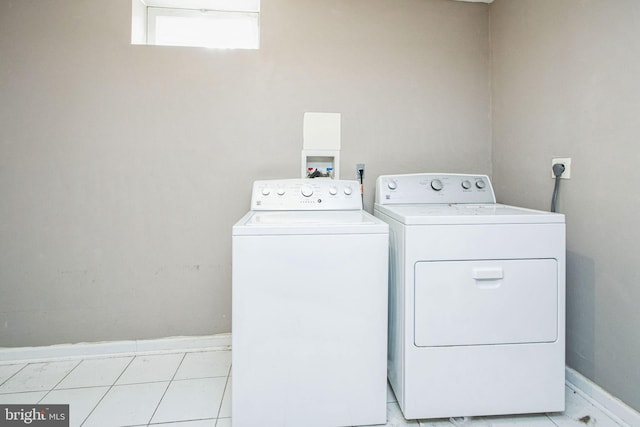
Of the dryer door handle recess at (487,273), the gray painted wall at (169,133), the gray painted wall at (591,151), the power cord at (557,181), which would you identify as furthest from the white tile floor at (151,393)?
the power cord at (557,181)

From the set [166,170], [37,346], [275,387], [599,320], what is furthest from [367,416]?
[37,346]

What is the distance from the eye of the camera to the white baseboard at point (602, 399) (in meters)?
1.28

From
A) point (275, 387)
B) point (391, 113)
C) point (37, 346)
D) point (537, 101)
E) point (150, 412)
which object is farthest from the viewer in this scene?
point (391, 113)

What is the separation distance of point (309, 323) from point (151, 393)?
0.90 meters

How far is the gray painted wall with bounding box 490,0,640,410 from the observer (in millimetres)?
1275

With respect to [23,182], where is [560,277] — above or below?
below

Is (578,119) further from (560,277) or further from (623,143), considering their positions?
(560,277)

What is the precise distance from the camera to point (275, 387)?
4.10 ft

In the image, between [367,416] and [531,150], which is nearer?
[367,416]

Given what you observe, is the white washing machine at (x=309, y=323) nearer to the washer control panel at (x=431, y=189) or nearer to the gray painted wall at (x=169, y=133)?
the washer control panel at (x=431, y=189)

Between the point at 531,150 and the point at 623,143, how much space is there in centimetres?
48

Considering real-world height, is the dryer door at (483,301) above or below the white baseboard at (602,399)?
above

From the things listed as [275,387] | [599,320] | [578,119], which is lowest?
→ [275,387]

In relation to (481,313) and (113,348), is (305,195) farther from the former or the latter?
(113,348)
